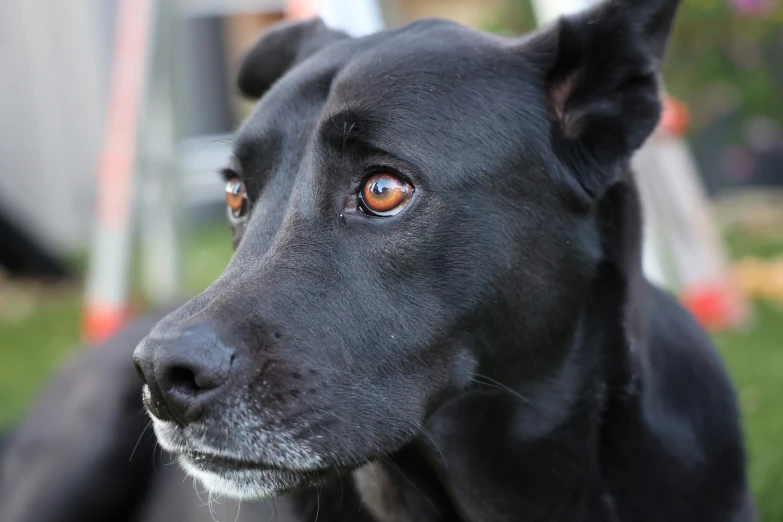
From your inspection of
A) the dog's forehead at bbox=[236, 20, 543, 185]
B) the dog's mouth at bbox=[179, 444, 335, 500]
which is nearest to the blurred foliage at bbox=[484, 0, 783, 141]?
the dog's forehead at bbox=[236, 20, 543, 185]

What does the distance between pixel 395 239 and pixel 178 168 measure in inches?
152

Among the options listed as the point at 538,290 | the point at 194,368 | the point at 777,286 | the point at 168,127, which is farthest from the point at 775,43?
the point at 194,368

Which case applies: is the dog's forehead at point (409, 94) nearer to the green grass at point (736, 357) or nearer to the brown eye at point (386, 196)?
the brown eye at point (386, 196)

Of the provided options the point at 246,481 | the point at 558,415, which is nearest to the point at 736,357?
the point at 558,415

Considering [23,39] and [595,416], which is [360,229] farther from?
[23,39]

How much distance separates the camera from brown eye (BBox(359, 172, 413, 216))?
181 centimetres

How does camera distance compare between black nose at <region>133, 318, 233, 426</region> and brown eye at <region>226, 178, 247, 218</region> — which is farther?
brown eye at <region>226, 178, 247, 218</region>

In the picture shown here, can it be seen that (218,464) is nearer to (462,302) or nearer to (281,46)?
(462,302)

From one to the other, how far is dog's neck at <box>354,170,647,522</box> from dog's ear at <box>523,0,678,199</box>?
0.12 m

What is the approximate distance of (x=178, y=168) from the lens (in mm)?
5375

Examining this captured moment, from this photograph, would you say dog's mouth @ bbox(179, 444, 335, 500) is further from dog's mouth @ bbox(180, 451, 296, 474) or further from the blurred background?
the blurred background

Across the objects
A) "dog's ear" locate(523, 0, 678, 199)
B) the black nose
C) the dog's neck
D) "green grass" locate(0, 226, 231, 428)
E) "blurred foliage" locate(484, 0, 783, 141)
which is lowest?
"green grass" locate(0, 226, 231, 428)

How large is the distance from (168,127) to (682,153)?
118 inches

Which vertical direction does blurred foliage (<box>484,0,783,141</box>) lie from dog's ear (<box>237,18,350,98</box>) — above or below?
below
